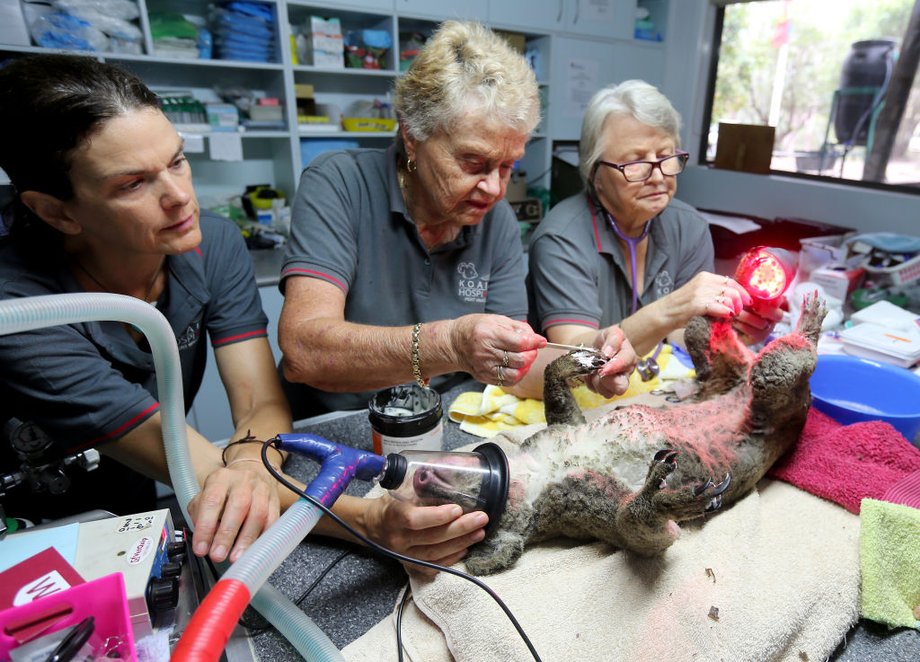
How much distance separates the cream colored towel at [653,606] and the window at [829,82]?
2.91 metres

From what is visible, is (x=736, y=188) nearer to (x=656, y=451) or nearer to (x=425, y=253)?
(x=425, y=253)

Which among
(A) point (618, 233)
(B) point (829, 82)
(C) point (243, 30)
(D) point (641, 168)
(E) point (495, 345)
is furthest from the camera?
(B) point (829, 82)

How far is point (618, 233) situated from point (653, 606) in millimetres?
1165

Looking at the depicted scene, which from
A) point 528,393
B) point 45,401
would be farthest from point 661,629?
point 45,401

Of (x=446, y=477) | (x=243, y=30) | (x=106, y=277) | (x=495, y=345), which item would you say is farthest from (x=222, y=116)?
(x=446, y=477)

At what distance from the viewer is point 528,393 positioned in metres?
1.44

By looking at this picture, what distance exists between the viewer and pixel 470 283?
1.58m

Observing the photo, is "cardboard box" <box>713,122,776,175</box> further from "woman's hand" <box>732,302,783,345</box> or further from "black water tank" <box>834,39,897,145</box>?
"woman's hand" <box>732,302,783,345</box>

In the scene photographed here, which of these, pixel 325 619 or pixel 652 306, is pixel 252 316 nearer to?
pixel 325 619

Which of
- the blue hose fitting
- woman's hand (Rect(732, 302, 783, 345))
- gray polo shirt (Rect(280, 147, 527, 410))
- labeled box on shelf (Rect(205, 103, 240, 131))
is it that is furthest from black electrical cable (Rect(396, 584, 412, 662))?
labeled box on shelf (Rect(205, 103, 240, 131))

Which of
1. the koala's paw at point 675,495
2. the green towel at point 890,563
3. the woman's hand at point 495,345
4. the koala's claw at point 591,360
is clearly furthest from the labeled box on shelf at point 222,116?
the green towel at point 890,563

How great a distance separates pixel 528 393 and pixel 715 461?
1.63 ft

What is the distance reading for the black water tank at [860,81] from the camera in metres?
2.96

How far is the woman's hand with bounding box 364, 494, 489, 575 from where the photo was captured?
0.89 meters
